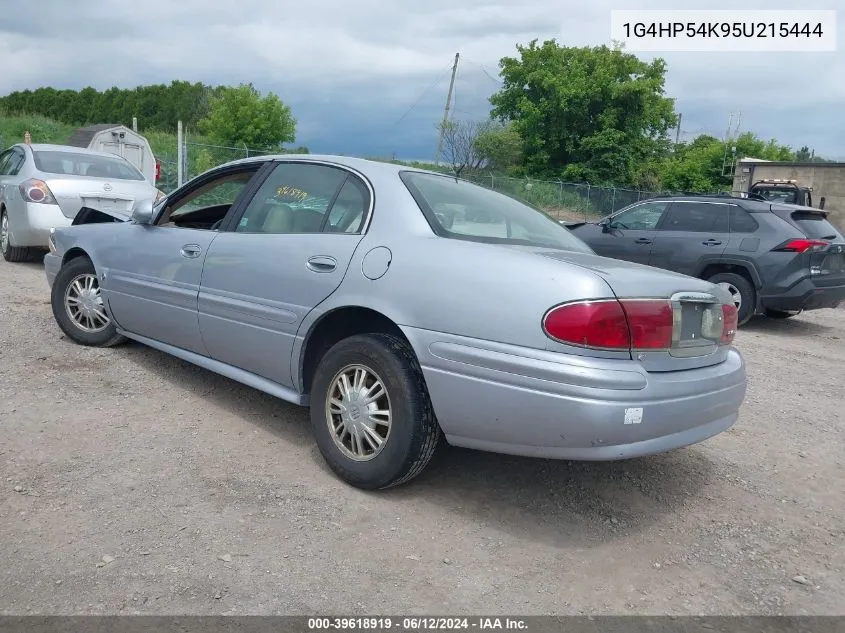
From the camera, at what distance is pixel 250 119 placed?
38.5 metres

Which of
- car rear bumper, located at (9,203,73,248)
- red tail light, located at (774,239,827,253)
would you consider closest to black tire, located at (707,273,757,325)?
red tail light, located at (774,239,827,253)

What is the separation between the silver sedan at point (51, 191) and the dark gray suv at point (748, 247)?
219 inches

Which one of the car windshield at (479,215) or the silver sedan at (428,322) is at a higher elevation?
the car windshield at (479,215)

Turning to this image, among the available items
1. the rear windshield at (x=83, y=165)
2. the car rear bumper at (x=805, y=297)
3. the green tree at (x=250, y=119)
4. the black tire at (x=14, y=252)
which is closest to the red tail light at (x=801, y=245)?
the car rear bumper at (x=805, y=297)

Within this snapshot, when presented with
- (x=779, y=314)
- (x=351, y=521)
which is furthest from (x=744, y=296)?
(x=351, y=521)

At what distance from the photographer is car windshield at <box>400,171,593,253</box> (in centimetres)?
357

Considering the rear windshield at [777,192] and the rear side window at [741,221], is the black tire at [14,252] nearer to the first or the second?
the rear side window at [741,221]

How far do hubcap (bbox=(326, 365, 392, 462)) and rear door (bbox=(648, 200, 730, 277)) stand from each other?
7005 millimetres

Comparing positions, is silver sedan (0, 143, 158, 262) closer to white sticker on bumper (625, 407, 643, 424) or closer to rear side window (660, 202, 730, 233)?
rear side window (660, 202, 730, 233)

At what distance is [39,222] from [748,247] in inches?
334

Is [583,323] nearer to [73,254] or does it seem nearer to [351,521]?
[351,521]

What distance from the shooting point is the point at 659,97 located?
137 ft

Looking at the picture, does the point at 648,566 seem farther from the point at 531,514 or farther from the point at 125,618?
the point at 125,618

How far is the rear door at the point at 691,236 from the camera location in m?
9.46
